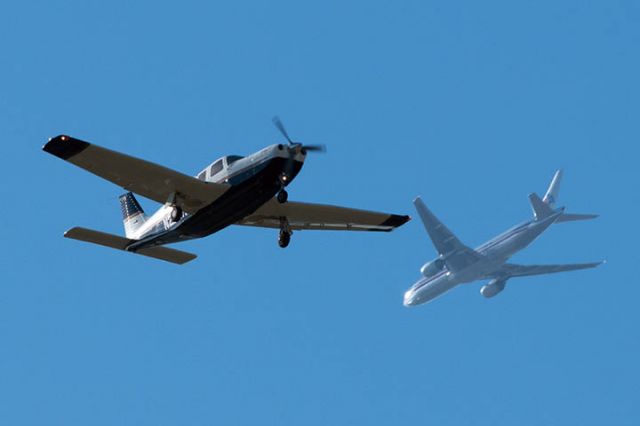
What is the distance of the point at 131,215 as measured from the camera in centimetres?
4556

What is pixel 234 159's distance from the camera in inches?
1464

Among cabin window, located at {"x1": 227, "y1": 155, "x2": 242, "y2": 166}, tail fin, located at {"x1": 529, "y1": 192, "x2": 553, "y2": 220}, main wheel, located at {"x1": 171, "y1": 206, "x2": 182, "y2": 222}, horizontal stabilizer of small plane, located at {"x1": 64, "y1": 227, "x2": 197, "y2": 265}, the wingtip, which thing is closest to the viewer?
the wingtip

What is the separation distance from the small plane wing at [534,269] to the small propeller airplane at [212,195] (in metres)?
60.0

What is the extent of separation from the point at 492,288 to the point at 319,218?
59.1m

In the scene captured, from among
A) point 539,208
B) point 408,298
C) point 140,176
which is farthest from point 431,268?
point 140,176

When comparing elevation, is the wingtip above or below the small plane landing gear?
above

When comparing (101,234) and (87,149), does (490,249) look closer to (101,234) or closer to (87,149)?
(101,234)

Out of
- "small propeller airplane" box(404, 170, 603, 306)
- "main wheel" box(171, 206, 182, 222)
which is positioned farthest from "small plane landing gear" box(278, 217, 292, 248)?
"small propeller airplane" box(404, 170, 603, 306)

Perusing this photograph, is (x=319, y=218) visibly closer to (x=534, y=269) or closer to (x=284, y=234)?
(x=284, y=234)

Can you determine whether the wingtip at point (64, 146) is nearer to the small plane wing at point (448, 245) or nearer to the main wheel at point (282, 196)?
the main wheel at point (282, 196)

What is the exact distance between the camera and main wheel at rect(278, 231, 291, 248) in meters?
40.0

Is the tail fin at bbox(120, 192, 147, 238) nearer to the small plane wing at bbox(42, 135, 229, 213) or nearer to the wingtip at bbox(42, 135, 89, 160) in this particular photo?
the small plane wing at bbox(42, 135, 229, 213)

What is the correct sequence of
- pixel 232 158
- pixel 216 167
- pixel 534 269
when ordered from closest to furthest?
pixel 232 158
pixel 216 167
pixel 534 269

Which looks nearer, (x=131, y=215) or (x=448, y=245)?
(x=131, y=215)
